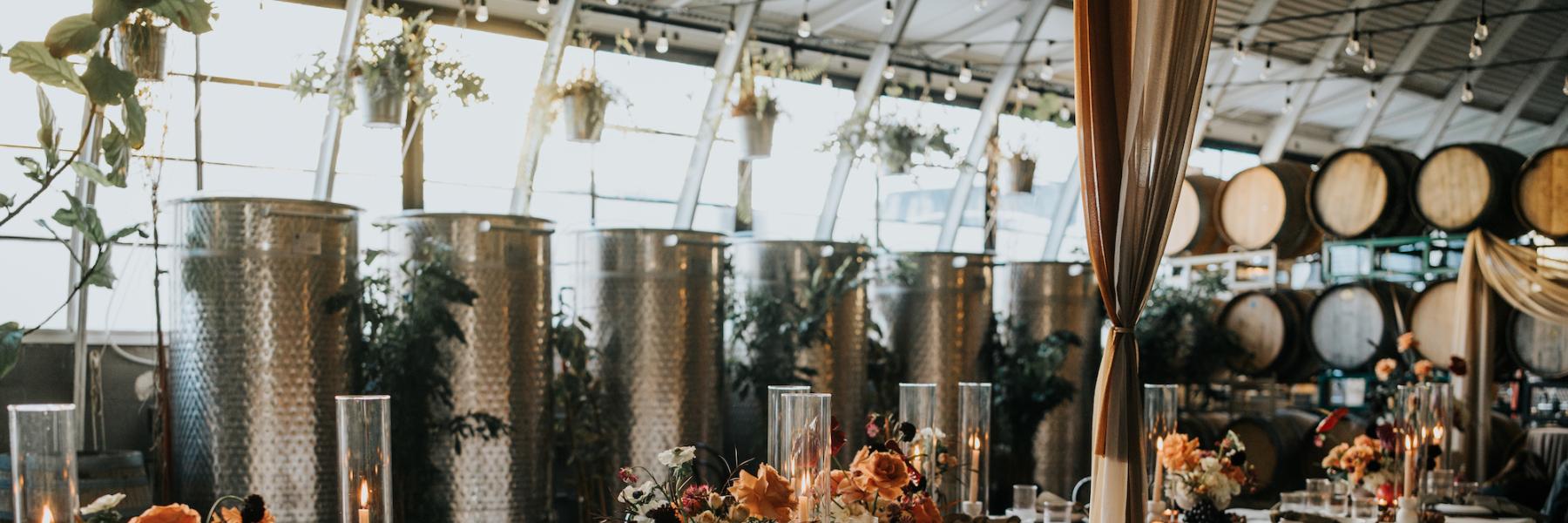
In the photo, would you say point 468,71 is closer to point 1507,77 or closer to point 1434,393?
point 1434,393

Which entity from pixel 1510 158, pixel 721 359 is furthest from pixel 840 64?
pixel 1510 158

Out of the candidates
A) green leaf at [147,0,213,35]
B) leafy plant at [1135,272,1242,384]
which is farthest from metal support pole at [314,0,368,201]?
leafy plant at [1135,272,1242,384]

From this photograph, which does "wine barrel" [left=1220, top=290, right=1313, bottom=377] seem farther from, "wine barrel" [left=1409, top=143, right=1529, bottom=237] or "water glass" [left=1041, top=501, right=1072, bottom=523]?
"water glass" [left=1041, top=501, right=1072, bottom=523]

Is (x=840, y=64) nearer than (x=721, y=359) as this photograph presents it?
No

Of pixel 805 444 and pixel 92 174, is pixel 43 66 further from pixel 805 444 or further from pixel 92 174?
pixel 805 444

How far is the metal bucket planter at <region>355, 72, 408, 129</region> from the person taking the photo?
5.25 m

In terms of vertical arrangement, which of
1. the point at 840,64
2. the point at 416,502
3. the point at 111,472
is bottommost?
the point at 416,502

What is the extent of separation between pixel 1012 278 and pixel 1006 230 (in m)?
2.36

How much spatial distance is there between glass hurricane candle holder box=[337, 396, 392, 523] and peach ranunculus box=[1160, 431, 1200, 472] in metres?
2.30

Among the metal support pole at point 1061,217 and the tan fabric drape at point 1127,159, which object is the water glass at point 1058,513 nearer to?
the tan fabric drape at point 1127,159

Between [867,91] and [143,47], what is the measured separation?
496 cm

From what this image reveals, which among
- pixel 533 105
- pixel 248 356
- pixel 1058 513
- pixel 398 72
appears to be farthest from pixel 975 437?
pixel 533 105

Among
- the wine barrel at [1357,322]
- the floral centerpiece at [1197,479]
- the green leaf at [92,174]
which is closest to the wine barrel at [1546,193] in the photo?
the wine barrel at [1357,322]

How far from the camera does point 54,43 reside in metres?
3.06
